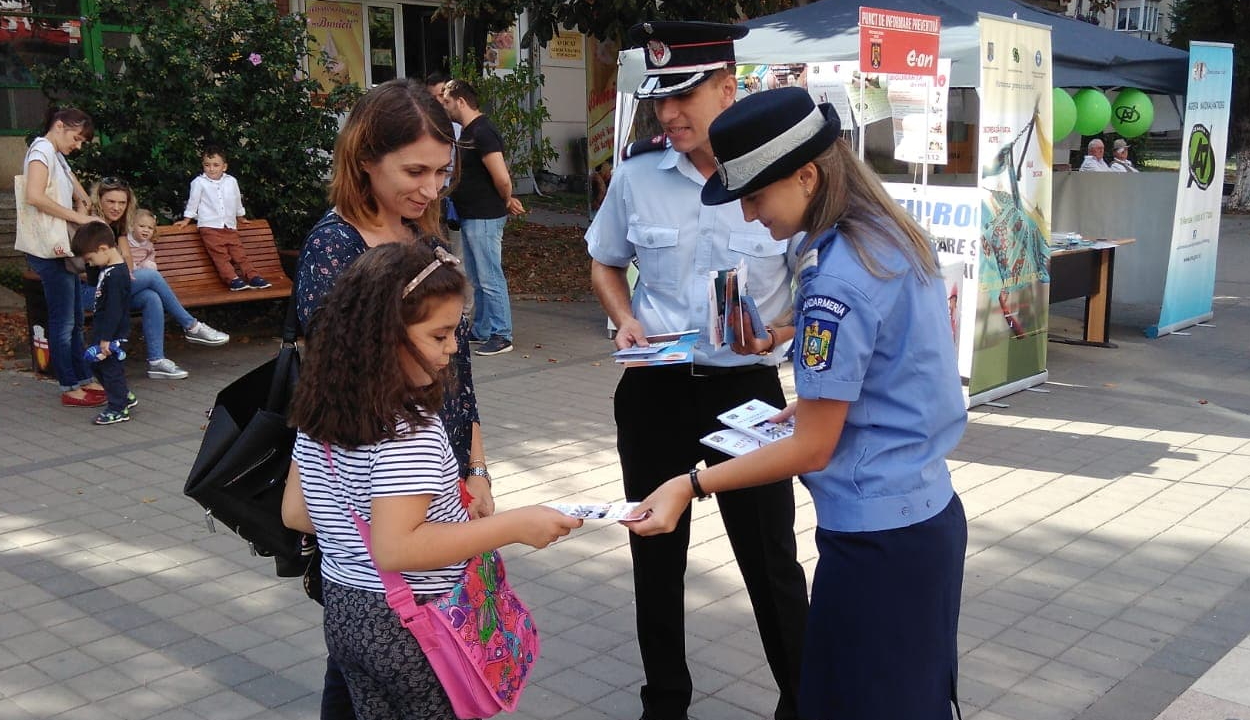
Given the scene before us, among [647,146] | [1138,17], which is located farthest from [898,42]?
[1138,17]

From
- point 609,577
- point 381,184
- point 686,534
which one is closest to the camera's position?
point 381,184

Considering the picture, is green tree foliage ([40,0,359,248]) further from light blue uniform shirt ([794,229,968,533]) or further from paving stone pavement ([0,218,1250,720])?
light blue uniform shirt ([794,229,968,533])

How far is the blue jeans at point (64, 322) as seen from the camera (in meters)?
7.68

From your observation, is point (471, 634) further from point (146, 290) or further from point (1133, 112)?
point (1133, 112)

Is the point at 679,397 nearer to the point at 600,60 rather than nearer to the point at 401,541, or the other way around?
the point at 401,541

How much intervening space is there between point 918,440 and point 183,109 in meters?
8.98

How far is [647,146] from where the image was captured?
347 cm

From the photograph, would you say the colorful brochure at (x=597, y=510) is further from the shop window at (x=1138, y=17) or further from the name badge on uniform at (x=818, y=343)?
the shop window at (x=1138, y=17)

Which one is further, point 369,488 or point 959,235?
point 959,235

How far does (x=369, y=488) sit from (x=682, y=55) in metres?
1.52

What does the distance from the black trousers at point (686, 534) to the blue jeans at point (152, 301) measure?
5.94 meters

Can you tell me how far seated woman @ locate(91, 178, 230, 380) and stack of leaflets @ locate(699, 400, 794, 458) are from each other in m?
6.19

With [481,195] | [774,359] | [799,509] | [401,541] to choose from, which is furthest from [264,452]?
[481,195]

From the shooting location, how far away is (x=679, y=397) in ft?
11.1
